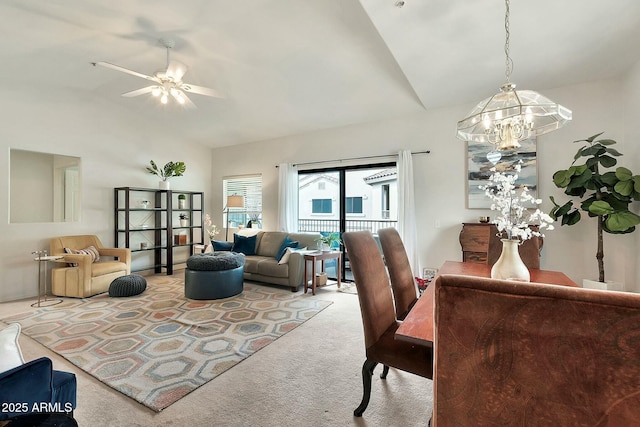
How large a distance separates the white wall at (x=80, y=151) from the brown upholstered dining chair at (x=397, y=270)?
16.6 ft

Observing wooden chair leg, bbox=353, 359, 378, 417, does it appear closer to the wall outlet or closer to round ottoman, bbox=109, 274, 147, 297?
the wall outlet

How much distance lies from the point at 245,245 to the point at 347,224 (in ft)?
6.29

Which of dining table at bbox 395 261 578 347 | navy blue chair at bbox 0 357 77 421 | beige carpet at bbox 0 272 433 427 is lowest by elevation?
beige carpet at bbox 0 272 433 427

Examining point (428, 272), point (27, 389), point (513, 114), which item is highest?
point (513, 114)

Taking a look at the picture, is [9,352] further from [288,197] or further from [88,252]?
[288,197]

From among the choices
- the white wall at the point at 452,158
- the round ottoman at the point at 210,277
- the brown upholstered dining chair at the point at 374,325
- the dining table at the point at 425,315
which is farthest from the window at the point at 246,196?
the brown upholstered dining chair at the point at 374,325

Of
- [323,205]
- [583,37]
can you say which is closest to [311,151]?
[323,205]

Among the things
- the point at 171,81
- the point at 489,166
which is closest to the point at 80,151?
the point at 171,81

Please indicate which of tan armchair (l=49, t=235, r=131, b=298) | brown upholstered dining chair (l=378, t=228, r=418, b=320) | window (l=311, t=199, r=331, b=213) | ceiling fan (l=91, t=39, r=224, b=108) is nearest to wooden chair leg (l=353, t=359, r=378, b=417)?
brown upholstered dining chair (l=378, t=228, r=418, b=320)

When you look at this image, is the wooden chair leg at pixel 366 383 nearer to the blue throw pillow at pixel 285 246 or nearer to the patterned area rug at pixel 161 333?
the patterned area rug at pixel 161 333

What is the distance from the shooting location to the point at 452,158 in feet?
13.9

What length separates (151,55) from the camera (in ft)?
12.4

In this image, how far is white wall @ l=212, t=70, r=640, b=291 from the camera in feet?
10.9

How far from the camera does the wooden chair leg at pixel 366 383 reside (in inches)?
65.5
